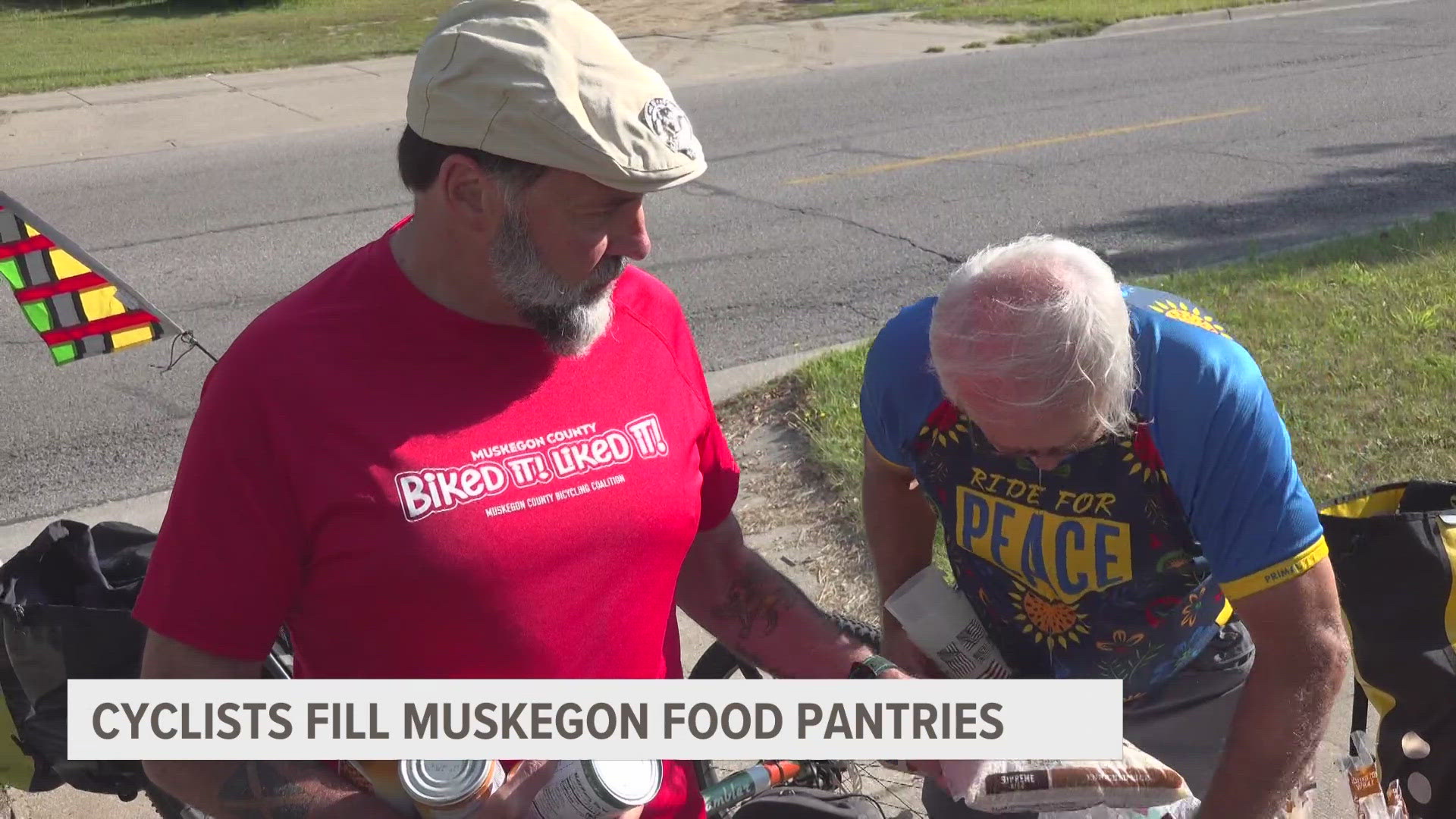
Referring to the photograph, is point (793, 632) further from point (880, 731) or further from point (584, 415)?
point (584, 415)

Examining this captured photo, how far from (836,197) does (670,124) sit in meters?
7.45

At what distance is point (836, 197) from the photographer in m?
9.46

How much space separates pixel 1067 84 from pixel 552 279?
12.1 m

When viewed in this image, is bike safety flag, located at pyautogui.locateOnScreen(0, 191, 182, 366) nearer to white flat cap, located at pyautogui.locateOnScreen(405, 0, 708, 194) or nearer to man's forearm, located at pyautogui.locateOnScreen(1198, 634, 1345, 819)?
white flat cap, located at pyautogui.locateOnScreen(405, 0, 708, 194)

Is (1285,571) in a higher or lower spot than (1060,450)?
lower

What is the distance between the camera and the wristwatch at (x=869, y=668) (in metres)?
2.49

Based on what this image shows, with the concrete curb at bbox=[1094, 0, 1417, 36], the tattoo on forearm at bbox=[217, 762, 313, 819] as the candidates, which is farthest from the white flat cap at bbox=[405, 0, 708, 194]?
the concrete curb at bbox=[1094, 0, 1417, 36]

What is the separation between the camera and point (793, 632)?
2.57 m

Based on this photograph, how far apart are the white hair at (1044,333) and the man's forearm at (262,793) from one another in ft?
3.71

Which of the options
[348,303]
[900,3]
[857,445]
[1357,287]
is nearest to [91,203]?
[857,445]

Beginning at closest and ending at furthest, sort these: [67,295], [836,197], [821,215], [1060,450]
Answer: [1060,450] → [67,295] → [821,215] → [836,197]

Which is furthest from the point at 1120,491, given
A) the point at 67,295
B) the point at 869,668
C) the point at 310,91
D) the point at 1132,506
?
the point at 310,91
